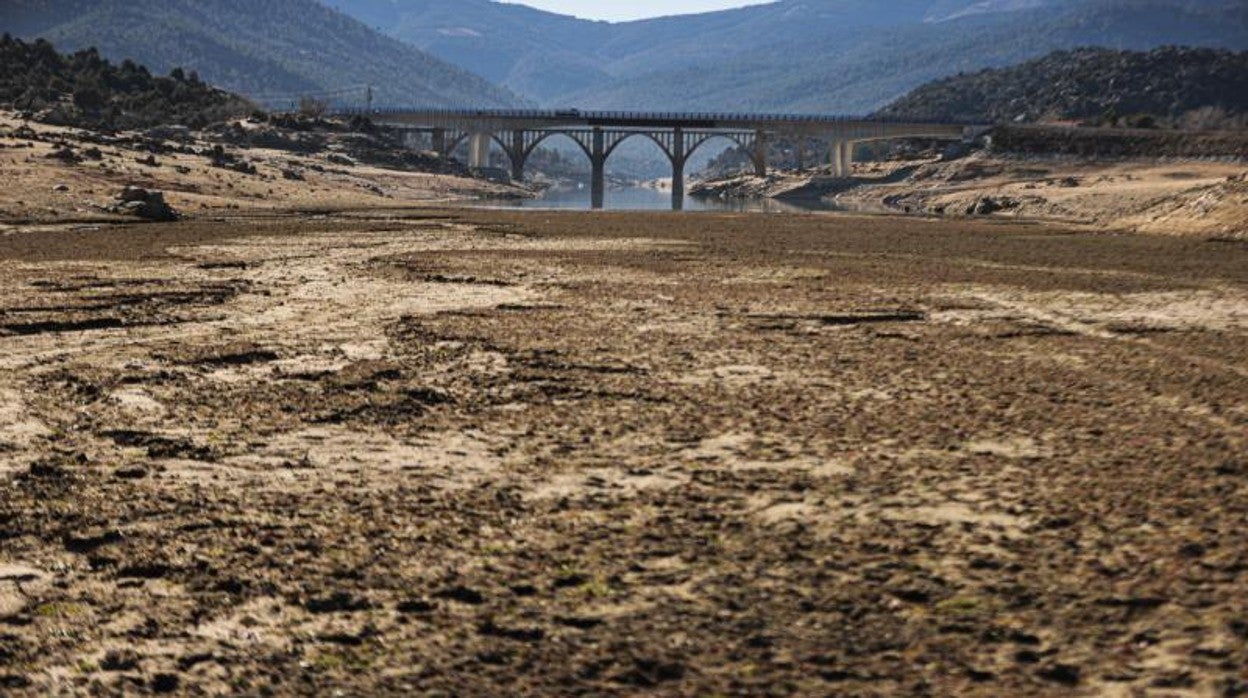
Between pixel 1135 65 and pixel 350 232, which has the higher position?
pixel 1135 65

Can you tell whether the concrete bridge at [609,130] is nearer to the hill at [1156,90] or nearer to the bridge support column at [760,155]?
the bridge support column at [760,155]

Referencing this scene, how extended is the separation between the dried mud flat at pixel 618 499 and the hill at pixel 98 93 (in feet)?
235

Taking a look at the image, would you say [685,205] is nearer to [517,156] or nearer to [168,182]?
[517,156]

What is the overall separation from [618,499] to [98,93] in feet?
334

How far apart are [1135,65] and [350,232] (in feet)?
556

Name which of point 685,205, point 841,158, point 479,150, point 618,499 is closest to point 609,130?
point 479,150

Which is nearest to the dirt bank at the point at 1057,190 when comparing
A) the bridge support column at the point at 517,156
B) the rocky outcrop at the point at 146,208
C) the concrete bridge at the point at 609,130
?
the concrete bridge at the point at 609,130

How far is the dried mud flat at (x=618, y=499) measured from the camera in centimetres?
538

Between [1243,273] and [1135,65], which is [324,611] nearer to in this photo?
[1243,273]

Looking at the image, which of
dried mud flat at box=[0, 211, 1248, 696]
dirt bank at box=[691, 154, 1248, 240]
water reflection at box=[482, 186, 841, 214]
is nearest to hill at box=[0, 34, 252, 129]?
water reflection at box=[482, 186, 841, 214]

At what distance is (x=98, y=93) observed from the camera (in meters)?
98.0

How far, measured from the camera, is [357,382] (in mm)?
11602

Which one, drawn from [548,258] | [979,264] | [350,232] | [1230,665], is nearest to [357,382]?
[1230,665]

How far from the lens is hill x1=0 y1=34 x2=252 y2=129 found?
90.5 m
